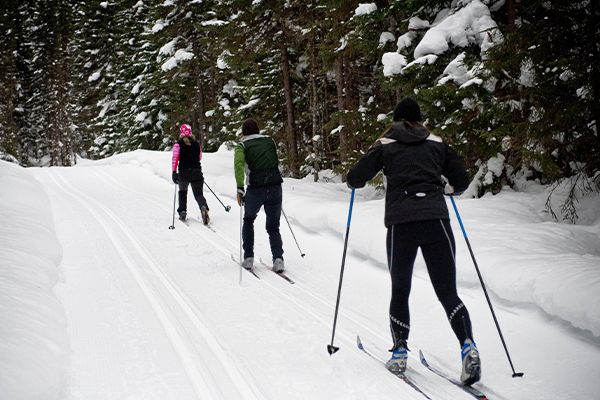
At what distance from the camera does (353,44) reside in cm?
1121

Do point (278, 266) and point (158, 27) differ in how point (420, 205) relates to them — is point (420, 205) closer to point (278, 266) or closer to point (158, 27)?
point (278, 266)

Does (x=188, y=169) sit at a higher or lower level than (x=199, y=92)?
lower

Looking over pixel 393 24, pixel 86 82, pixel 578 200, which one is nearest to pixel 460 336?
pixel 578 200

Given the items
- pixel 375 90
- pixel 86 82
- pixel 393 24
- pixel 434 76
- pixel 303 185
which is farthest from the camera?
pixel 86 82

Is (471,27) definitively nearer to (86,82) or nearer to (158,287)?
(158,287)

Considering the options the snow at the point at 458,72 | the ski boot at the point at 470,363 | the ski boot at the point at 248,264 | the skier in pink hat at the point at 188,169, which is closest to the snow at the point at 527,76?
the snow at the point at 458,72

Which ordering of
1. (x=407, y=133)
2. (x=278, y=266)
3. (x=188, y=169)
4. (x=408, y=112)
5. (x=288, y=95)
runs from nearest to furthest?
(x=407, y=133) → (x=408, y=112) → (x=278, y=266) → (x=188, y=169) → (x=288, y=95)

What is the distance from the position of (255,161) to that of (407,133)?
11.9 ft

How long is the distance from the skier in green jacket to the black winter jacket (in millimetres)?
3320

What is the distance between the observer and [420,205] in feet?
11.5

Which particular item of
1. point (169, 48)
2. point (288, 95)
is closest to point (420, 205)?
point (288, 95)

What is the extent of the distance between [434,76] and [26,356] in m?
8.39

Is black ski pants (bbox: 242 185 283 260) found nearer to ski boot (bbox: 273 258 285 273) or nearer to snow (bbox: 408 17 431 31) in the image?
ski boot (bbox: 273 258 285 273)

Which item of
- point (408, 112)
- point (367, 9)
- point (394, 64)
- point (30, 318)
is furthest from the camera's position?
point (367, 9)
